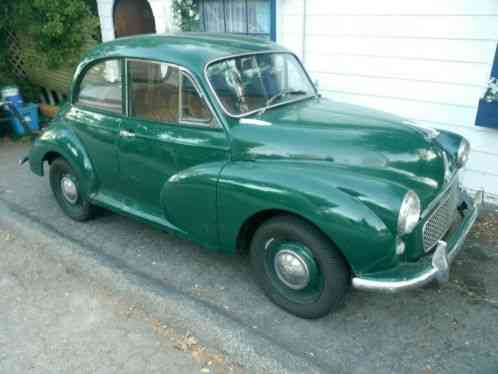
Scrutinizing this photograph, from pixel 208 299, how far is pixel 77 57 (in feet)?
17.5

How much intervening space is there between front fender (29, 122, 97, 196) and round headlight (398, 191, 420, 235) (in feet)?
8.92

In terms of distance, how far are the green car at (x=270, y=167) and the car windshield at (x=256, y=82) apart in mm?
10

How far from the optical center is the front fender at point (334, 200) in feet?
8.14

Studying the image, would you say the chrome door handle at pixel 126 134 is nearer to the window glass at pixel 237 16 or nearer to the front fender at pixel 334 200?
the front fender at pixel 334 200

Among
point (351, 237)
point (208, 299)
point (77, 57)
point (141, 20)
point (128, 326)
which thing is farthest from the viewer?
point (141, 20)

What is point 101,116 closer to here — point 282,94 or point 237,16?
point 282,94

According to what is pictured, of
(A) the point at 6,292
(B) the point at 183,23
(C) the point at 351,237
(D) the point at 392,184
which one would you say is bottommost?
(A) the point at 6,292

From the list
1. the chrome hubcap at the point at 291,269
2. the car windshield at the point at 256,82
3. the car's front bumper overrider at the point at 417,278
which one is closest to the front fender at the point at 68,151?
the car windshield at the point at 256,82

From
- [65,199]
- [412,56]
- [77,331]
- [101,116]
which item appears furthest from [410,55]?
[77,331]

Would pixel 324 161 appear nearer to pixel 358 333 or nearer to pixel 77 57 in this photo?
pixel 358 333

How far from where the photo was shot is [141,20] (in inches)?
314

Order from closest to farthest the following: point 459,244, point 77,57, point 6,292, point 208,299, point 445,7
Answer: point 459,244
point 208,299
point 6,292
point 445,7
point 77,57

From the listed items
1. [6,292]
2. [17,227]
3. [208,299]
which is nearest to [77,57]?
[17,227]

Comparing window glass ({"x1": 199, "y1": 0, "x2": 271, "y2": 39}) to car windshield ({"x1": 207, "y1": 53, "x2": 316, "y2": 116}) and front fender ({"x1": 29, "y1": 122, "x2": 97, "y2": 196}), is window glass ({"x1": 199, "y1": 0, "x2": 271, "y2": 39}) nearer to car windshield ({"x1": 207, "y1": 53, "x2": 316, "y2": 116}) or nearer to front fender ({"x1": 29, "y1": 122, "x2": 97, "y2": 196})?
car windshield ({"x1": 207, "y1": 53, "x2": 316, "y2": 116})
